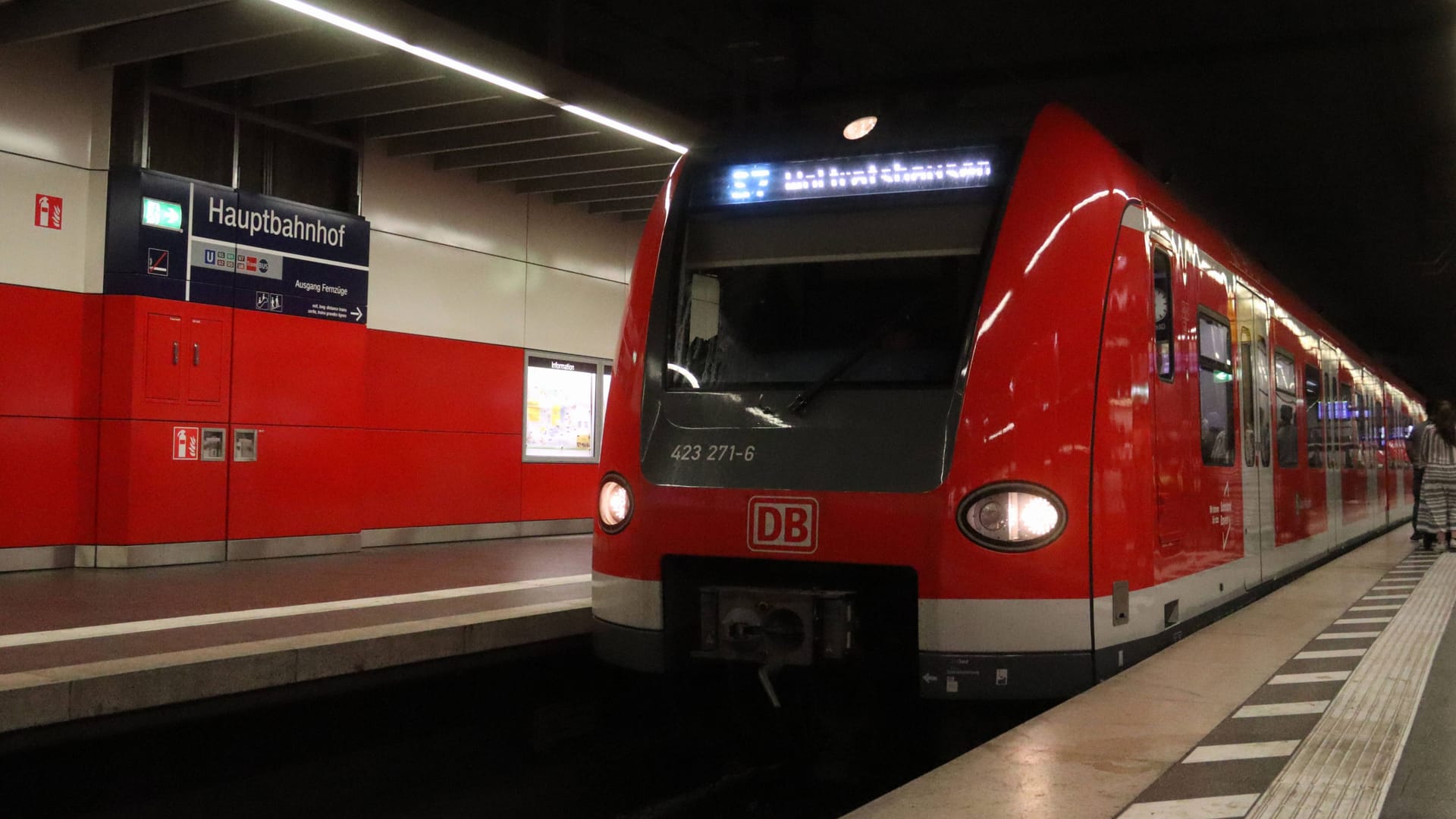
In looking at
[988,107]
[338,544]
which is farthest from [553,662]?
[338,544]

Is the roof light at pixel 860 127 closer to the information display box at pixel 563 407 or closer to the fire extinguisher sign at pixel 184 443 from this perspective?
the fire extinguisher sign at pixel 184 443

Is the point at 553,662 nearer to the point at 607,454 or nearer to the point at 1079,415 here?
the point at 607,454

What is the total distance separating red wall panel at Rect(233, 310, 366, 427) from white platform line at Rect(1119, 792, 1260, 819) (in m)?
8.34

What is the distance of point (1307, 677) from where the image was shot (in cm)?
491

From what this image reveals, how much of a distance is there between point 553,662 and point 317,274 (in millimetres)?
5141

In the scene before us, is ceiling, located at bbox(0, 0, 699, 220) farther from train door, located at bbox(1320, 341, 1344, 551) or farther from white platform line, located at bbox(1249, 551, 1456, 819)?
train door, located at bbox(1320, 341, 1344, 551)

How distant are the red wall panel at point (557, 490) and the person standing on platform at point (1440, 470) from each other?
8673 millimetres

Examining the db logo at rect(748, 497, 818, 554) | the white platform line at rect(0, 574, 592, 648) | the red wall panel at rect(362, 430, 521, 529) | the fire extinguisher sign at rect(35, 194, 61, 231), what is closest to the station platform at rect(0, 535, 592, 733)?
the white platform line at rect(0, 574, 592, 648)

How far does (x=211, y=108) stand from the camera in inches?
385

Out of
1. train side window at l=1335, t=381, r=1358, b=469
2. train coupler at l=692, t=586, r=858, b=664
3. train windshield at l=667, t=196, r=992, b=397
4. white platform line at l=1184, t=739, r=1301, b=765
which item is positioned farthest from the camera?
train side window at l=1335, t=381, r=1358, b=469

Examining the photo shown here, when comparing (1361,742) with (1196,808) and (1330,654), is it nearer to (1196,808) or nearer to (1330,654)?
(1196,808)

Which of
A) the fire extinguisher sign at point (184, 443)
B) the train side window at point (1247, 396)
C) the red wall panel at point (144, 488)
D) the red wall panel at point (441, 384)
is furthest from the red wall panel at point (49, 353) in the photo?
the train side window at point (1247, 396)

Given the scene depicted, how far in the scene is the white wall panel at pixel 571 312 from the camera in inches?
518

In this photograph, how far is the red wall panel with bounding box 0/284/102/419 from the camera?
8.60m
